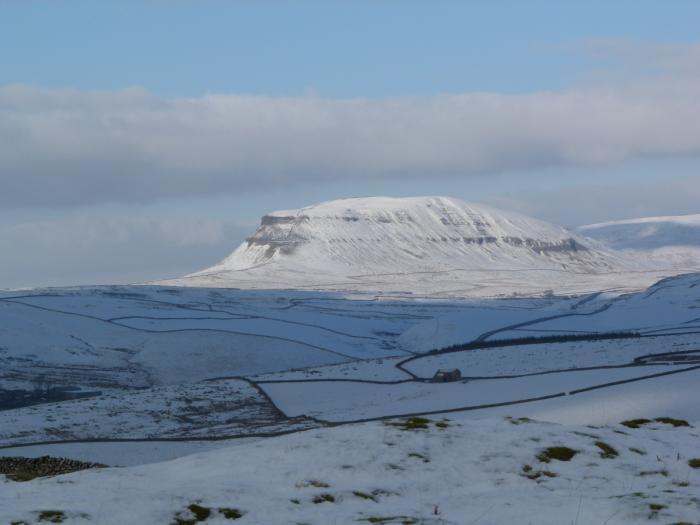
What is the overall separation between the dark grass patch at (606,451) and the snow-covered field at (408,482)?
0.03m

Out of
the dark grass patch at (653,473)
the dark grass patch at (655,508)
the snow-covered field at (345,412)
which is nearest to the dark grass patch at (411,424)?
the snow-covered field at (345,412)

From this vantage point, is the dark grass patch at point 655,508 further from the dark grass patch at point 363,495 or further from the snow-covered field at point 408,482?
the dark grass patch at point 363,495

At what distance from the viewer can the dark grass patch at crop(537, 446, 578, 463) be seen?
1739 centimetres

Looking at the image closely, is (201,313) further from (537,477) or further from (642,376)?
(537,477)

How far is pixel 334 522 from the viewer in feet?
44.1

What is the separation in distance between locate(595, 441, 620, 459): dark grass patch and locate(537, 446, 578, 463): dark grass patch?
47 cm

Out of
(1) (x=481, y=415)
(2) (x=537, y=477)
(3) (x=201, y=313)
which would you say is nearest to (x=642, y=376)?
(1) (x=481, y=415)

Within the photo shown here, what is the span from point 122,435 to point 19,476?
30454 millimetres

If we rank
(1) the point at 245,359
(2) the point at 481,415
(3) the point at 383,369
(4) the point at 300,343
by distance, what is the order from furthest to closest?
(4) the point at 300,343 < (1) the point at 245,359 < (3) the point at 383,369 < (2) the point at 481,415

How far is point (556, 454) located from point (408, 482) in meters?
2.87

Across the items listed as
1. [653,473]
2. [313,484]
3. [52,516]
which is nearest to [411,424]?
[313,484]

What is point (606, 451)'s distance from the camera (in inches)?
707

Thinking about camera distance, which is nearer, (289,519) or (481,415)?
(289,519)

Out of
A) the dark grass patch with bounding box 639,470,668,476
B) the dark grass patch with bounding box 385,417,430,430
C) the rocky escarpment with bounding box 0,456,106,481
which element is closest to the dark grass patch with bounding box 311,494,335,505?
the dark grass patch with bounding box 385,417,430,430
